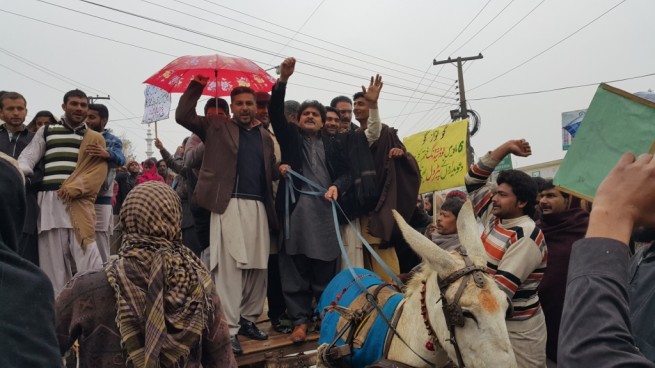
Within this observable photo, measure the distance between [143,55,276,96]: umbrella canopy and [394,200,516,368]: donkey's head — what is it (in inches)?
128

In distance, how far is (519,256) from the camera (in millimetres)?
3209

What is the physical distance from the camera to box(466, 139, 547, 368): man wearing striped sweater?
3.21 metres

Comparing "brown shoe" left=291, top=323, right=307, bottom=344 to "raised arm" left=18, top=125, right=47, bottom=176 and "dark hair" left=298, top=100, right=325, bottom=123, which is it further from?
"raised arm" left=18, top=125, right=47, bottom=176

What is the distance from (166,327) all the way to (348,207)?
121 inches

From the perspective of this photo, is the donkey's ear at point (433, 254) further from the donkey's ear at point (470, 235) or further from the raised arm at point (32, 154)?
the raised arm at point (32, 154)

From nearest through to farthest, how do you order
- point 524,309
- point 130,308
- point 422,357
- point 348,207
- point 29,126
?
point 130,308 → point 422,357 → point 524,309 → point 348,207 → point 29,126

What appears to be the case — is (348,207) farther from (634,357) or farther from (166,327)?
(634,357)

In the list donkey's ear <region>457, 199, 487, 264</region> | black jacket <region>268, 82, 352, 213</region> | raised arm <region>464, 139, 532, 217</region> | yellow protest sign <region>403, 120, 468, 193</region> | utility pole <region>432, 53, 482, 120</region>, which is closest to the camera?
donkey's ear <region>457, 199, 487, 264</region>

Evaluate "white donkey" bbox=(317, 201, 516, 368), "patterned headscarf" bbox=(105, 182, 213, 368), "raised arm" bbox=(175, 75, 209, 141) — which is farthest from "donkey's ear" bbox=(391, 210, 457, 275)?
"raised arm" bbox=(175, 75, 209, 141)

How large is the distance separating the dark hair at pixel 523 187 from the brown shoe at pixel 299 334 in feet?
7.65

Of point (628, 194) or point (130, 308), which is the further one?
point (130, 308)

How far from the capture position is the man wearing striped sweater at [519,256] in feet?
10.5

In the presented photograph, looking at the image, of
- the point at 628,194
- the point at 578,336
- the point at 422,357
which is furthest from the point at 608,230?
the point at 422,357

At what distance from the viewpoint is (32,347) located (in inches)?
45.7
